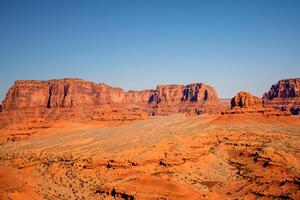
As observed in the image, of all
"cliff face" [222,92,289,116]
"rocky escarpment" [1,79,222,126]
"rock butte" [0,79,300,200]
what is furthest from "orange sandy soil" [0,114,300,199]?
"rocky escarpment" [1,79,222,126]

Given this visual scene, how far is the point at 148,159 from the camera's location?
142 feet

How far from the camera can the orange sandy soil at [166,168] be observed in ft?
99.4

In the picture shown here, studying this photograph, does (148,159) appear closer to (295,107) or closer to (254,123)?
(254,123)

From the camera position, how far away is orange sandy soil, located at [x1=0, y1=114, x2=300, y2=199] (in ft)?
99.4

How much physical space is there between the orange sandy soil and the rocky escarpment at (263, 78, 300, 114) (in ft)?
262

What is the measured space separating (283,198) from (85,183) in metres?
20.9

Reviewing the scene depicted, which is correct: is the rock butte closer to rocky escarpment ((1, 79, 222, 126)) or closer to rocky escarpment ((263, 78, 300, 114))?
rocky escarpment ((1, 79, 222, 126))

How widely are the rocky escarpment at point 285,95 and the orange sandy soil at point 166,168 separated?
79.9 m

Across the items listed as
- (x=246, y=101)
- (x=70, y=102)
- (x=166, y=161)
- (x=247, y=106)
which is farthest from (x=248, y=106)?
(x=70, y=102)

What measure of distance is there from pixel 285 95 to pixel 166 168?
125 m

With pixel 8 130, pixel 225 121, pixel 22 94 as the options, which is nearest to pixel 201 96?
pixel 22 94

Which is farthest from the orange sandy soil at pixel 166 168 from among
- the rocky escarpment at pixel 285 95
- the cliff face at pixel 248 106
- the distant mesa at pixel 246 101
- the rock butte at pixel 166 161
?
the rocky escarpment at pixel 285 95

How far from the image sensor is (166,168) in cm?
4228

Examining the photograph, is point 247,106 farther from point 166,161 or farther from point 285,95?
point 285,95
